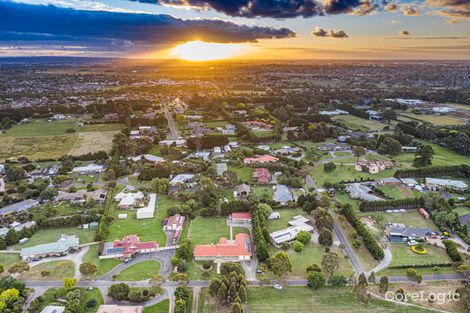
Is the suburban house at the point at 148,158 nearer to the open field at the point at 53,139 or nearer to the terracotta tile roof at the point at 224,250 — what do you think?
the open field at the point at 53,139

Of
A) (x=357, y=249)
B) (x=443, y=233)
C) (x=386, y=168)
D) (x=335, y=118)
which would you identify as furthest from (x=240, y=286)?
(x=335, y=118)

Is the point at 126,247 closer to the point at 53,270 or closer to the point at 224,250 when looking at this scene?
the point at 53,270

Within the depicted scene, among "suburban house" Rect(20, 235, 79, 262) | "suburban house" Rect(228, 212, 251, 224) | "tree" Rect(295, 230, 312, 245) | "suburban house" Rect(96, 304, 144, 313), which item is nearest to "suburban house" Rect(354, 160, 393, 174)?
"tree" Rect(295, 230, 312, 245)

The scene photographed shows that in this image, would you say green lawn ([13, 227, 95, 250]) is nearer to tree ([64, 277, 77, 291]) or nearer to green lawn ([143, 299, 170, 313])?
tree ([64, 277, 77, 291])

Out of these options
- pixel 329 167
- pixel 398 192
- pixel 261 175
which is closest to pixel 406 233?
pixel 398 192

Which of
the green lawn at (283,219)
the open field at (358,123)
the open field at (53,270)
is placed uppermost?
the open field at (358,123)

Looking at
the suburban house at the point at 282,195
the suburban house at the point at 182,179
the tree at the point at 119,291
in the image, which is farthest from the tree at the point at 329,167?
the tree at the point at 119,291
